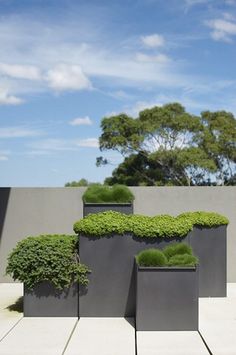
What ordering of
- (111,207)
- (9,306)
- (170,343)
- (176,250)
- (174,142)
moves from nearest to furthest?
1. (170,343)
2. (176,250)
3. (9,306)
4. (111,207)
5. (174,142)

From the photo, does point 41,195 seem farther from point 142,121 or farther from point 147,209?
point 142,121

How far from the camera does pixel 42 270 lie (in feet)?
26.5

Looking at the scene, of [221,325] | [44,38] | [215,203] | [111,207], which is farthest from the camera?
[44,38]

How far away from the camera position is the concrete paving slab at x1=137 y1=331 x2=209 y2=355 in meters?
6.36

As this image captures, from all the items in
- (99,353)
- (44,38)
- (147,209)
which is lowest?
(99,353)

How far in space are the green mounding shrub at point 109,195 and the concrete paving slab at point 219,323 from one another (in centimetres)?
236

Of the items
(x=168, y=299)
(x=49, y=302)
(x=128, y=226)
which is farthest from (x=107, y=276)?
(x=168, y=299)

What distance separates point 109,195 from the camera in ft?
34.9

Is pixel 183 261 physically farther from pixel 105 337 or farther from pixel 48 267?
pixel 48 267

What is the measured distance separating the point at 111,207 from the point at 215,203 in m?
2.56

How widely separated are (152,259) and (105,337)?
45.2 inches

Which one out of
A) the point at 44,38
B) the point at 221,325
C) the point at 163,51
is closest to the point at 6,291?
the point at 221,325

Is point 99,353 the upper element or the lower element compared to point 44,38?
lower

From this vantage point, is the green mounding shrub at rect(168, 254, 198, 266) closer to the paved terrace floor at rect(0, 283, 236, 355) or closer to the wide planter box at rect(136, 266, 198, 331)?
the wide planter box at rect(136, 266, 198, 331)
